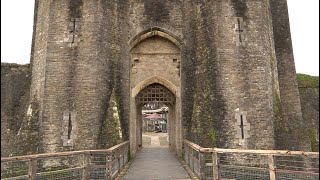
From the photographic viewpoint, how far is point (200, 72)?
1265 centimetres

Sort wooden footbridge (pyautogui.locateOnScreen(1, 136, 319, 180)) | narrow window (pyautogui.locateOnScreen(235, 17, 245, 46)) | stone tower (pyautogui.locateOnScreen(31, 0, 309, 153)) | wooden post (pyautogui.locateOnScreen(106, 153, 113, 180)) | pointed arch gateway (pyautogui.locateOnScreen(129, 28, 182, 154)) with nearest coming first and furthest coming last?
1. wooden footbridge (pyautogui.locateOnScreen(1, 136, 319, 180))
2. wooden post (pyautogui.locateOnScreen(106, 153, 113, 180))
3. stone tower (pyautogui.locateOnScreen(31, 0, 309, 153))
4. narrow window (pyautogui.locateOnScreen(235, 17, 245, 46))
5. pointed arch gateway (pyautogui.locateOnScreen(129, 28, 182, 154))

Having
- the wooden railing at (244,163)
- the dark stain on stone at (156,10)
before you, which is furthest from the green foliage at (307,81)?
the dark stain on stone at (156,10)

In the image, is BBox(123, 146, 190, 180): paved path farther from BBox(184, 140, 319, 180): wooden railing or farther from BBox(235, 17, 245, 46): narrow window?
BBox(235, 17, 245, 46): narrow window

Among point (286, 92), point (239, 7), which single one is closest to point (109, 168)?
point (239, 7)

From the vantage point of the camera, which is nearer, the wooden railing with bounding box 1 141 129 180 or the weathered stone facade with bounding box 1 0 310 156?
the wooden railing with bounding box 1 141 129 180

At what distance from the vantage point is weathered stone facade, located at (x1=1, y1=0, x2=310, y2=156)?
11648mm

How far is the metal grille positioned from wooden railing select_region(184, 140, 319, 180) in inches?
177

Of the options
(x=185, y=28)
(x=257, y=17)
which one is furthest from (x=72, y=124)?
(x=257, y=17)

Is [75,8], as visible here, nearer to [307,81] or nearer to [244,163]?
[244,163]

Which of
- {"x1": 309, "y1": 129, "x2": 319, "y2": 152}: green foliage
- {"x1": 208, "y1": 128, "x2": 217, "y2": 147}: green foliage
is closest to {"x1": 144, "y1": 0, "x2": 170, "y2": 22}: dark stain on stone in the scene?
{"x1": 208, "y1": 128, "x2": 217, "y2": 147}: green foliage

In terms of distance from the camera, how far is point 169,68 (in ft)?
46.0

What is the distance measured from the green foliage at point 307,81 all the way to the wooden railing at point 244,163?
5.64 metres

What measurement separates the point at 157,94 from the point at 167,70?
5.22ft

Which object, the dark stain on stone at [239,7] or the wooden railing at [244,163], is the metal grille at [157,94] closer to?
the wooden railing at [244,163]
